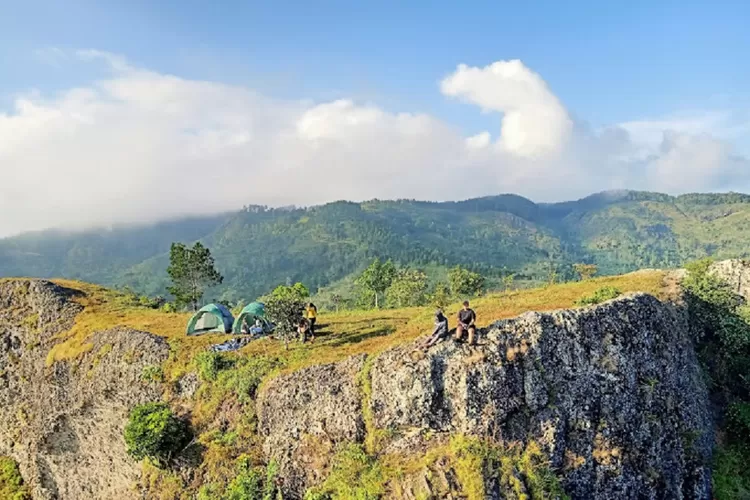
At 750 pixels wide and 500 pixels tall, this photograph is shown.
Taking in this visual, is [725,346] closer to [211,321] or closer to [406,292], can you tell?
[211,321]

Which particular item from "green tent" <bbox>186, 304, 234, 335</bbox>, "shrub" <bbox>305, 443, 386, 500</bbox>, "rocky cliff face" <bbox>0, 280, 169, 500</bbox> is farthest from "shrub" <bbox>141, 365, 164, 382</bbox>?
"shrub" <bbox>305, 443, 386, 500</bbox>

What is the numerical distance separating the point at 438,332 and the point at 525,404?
572 cm

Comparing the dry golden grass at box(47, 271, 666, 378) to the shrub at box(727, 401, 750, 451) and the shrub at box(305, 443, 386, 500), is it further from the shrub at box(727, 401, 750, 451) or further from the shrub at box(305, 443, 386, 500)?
the shrub at box(727, 401, 750, 451)

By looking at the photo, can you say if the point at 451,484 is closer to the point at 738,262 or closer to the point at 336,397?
the point at 336,397

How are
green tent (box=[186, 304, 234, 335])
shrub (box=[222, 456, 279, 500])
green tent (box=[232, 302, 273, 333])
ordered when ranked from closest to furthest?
shrub (box=[222, 456, 279, 500]), green tent (box=[232, 302, 273, 333]), green tent (box=[186, 304, 234, 335])

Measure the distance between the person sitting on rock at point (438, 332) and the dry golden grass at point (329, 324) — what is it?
348cm

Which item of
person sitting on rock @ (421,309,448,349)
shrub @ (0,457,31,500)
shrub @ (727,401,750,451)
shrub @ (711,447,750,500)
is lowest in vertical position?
shrub @ (0,457,31,500)

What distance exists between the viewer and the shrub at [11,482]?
44.2 meters

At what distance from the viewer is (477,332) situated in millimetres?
27984

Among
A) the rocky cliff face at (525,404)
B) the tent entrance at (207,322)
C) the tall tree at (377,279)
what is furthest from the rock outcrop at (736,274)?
the tall tree at (377,279)

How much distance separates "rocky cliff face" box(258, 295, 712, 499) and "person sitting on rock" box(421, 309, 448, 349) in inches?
19.0

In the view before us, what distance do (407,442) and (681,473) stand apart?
18525mm

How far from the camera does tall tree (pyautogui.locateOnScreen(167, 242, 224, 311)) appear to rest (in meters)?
69.9

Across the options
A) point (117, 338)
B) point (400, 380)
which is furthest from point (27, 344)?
point (400, 380)
